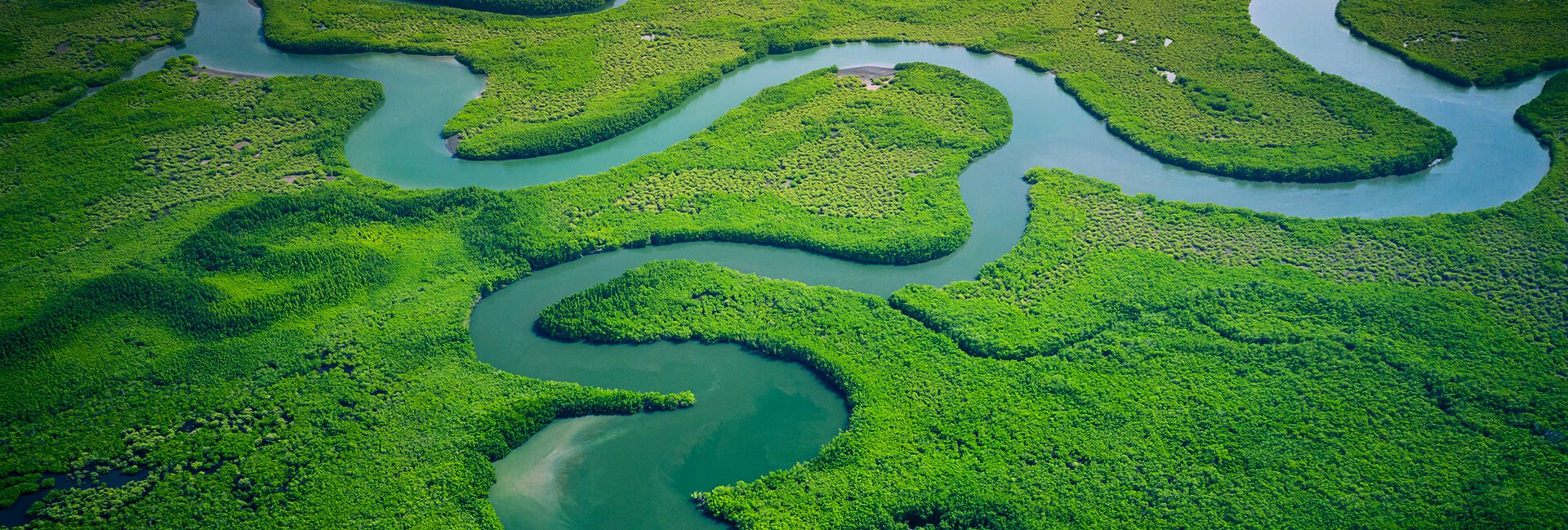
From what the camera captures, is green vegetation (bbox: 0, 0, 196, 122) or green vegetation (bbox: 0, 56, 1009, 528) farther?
green vegetation (bbox: 0, 0, 196, 122)

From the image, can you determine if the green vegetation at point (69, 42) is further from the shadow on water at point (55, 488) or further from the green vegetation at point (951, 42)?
the shadow on water at point (55, 488)

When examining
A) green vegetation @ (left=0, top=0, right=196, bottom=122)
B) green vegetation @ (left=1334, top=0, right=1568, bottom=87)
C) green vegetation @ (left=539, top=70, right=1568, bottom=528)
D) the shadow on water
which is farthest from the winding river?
the shadow on water

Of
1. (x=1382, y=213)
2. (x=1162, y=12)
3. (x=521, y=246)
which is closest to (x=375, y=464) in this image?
(x=521, y=246)

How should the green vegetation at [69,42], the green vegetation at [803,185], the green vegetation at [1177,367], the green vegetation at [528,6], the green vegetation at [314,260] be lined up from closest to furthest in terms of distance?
the green vegetation at [1177,367], the green vegetation at [314,260], the green vegetation at [803,185], the green vegetation at [69,42], the green vegetation at [528,6]

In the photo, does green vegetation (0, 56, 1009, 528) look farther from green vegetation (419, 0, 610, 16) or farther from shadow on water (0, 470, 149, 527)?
green vegetation (419, 0, 610, 16)

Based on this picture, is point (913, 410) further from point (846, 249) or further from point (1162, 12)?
point (1162, 12)

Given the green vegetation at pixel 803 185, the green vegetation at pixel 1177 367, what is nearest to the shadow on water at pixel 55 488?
the green vegetation at pixel 1177 367
